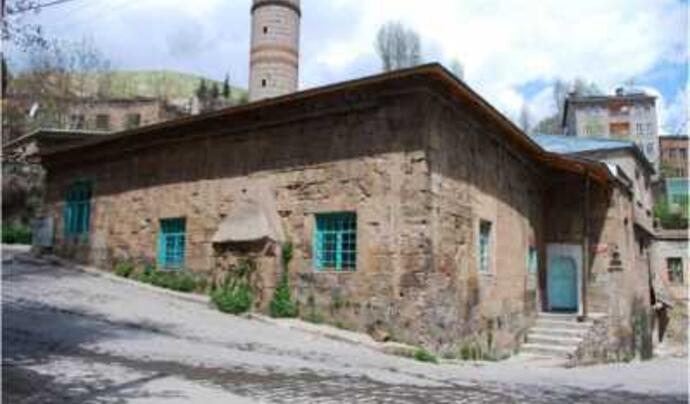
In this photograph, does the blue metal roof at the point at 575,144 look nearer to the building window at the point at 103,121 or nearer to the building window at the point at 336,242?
the building window at the point at 336,242

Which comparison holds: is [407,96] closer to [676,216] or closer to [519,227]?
[519,227]

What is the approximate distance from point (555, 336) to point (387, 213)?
6431 mm

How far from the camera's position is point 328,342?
465 inches

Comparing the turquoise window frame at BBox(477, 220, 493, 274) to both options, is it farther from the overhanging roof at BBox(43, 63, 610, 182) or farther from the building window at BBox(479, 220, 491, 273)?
the overhanging roof at BBox(43, 63, 610, 182)

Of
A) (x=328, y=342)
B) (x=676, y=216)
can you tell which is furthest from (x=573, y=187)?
(x=676, y=216)

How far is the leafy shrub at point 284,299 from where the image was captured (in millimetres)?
13469

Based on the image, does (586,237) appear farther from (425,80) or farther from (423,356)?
(423,356)

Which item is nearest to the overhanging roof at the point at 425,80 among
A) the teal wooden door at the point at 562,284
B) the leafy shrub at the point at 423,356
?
the teal wooden door at the point at 562,284

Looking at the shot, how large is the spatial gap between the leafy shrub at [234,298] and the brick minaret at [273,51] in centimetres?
1880

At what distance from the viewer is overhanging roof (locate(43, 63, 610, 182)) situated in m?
12.2

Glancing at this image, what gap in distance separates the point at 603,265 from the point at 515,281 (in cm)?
362

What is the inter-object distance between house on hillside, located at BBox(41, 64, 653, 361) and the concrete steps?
0.37 feet

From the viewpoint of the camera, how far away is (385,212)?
12.6m

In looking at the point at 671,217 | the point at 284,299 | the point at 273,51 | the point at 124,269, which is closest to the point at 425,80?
the point at 284,299
